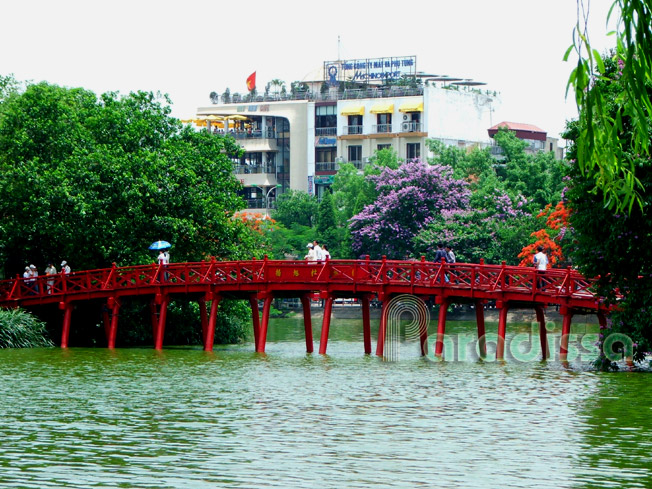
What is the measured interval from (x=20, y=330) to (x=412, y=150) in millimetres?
62046

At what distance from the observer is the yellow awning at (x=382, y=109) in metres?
106

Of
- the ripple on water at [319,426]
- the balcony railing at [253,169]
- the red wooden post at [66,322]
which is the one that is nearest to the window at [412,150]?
the balcony railing at [253,169]

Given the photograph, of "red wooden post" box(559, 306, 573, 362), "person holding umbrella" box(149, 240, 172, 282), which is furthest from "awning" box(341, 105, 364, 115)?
"red wooden post" box(559, 306, 573, 362)

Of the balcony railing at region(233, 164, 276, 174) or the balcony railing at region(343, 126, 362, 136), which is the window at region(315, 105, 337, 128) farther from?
the balcony railing at region(233, 164, 276, 174)

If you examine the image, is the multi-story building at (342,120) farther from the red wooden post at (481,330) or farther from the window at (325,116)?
the red wooden post at (481,330)

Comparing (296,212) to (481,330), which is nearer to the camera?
(481,330)

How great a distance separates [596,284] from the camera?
36.3 metres

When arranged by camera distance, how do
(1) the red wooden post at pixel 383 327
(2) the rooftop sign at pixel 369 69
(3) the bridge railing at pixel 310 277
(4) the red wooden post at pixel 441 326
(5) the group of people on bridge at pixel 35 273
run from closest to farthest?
(3) the bridge railing at pixel 310 277
(4) the red wooden post at pixel 441 326
(1) the red wooden post at pixel 383 327
(5) the group of people on bridge at pixel 35 273
(2) the rooftop sign at pixel 369 69

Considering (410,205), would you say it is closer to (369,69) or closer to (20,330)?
(369,69)

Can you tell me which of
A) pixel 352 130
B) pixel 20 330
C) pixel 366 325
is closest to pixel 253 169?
pixel 352 130

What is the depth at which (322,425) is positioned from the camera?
26328 millimetres

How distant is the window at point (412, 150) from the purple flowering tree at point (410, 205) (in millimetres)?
17974

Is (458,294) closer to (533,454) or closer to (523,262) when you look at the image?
(533,454)

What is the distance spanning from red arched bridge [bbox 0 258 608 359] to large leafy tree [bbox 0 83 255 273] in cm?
219
